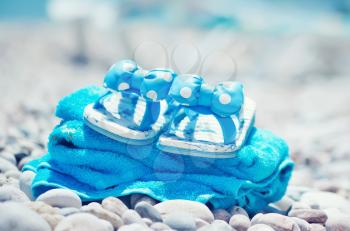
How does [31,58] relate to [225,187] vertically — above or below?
below

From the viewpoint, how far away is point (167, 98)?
5.94ft

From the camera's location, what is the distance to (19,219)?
1.35 metres

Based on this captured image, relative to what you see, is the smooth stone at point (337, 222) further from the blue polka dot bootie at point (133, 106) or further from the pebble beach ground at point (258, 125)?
the blue polka dot bootie at point (133, 106)

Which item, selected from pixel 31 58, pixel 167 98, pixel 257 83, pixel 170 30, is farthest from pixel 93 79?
pixel 167 98

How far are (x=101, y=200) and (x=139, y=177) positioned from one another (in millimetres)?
136

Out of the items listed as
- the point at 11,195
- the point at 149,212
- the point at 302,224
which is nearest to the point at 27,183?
the point at 11,195

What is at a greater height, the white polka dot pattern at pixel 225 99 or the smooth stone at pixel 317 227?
the white polka dot pattern at pixel 225 99

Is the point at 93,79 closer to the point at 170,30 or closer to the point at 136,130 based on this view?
the point at 170,30

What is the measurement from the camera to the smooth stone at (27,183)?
1798 millimetres

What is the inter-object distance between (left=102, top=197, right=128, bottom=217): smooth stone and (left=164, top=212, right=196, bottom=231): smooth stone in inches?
5.2

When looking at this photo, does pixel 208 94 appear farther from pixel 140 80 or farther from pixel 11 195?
pixel 11 195

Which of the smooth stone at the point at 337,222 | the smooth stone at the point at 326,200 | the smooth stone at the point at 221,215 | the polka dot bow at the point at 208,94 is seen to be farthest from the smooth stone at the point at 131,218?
the smooth stone at the point at 326,200

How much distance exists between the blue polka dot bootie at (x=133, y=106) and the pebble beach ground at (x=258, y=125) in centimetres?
21

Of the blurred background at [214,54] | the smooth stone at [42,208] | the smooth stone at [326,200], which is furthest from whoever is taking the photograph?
the blurred background at [214,54]
